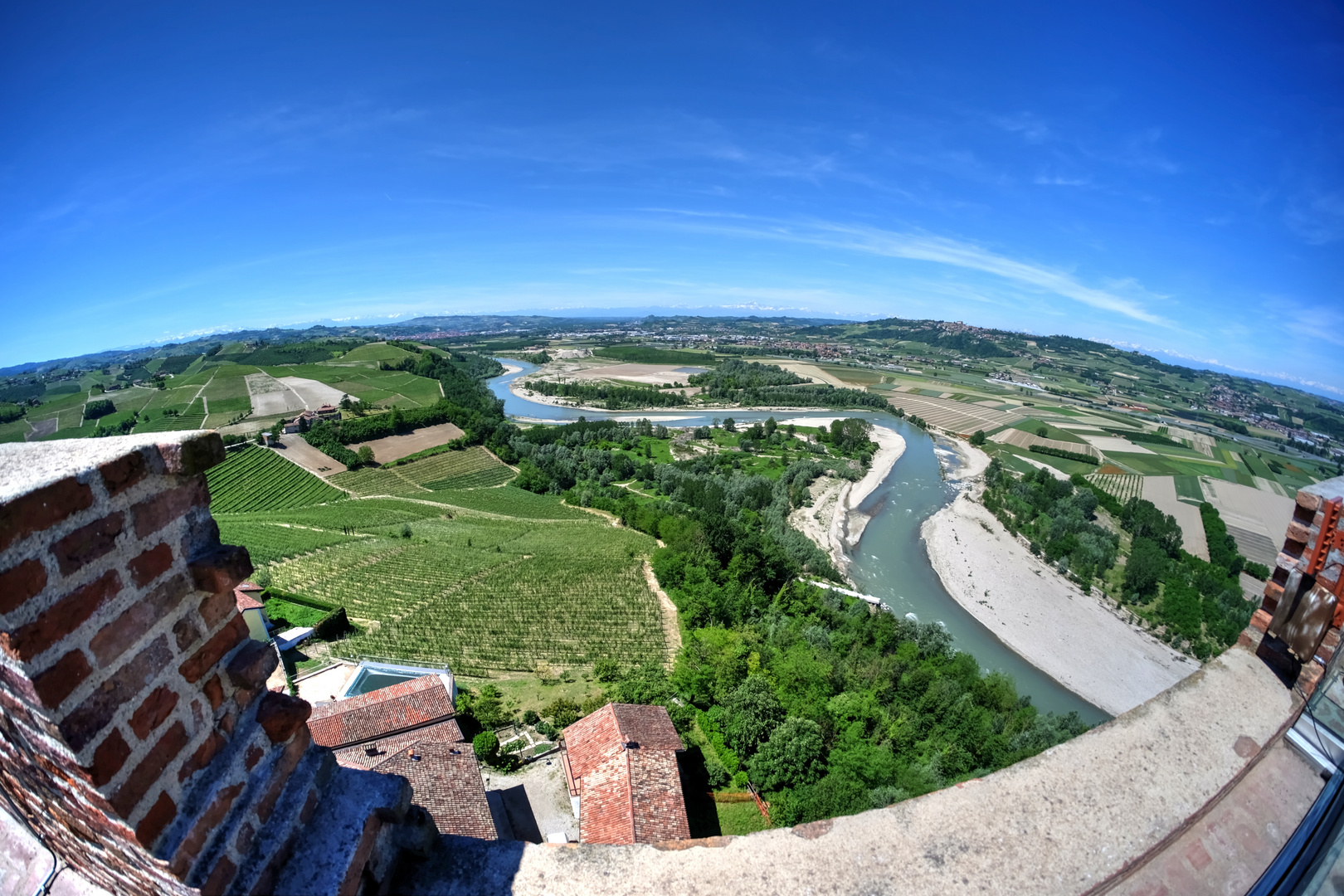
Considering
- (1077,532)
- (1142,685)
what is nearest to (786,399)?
(1077,532)

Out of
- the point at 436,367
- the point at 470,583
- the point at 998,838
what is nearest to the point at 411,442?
the point at 470,583

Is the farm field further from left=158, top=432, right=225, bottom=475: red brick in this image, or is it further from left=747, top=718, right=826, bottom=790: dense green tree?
left=158, top=432, right=225, bottom=475: red brick

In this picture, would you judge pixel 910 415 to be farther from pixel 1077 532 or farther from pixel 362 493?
pixel 362 493

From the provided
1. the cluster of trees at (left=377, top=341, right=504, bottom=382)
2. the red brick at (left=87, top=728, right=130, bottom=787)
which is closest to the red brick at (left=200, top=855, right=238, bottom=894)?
the red brick at (left=87, top=728, right=130, bottom=787)

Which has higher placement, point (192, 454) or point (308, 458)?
point (192, 454)

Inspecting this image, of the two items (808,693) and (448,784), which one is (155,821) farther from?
(808,693)
